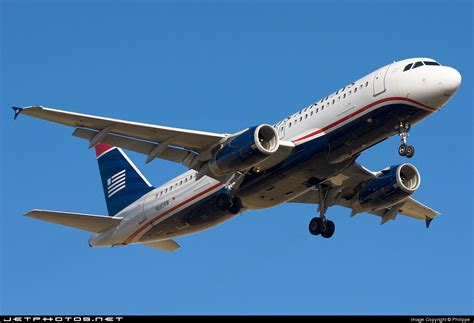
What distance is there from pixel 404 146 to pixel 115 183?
17.5m

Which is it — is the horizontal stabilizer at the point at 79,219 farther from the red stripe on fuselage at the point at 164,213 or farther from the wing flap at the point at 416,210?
the wing flap at the point at 416,210

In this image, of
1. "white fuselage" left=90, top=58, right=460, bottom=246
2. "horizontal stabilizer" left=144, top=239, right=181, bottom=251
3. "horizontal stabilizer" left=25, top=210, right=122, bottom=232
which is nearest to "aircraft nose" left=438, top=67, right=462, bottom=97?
"white fuselage" left=90, top=58, right=460, bottom=246

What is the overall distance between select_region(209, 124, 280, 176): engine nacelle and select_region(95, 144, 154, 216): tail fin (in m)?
9.16

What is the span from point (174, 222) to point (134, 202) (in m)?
3.67

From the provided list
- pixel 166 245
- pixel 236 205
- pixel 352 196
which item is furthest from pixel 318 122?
pixel 166 245

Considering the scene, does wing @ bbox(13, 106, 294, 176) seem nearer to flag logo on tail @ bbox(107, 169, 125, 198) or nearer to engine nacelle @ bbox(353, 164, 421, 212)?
engine nacelle @ bbox(353, 164, 421, 212)

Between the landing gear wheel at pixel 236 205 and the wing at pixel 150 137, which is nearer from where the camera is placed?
the wing at pixel 150 137

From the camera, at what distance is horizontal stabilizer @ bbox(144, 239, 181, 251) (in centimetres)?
4972

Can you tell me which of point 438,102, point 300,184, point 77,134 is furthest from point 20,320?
point 438,102

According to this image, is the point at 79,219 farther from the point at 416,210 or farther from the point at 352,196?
the point at 416,210

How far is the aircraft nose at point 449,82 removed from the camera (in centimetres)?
3956

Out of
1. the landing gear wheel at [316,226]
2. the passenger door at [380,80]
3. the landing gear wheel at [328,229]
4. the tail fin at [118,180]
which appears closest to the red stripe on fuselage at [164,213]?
the tail fin at [118,180]

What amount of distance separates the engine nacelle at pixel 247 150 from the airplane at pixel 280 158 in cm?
4

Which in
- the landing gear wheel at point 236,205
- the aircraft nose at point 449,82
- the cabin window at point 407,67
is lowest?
the landing gear wheel at point 236,205
